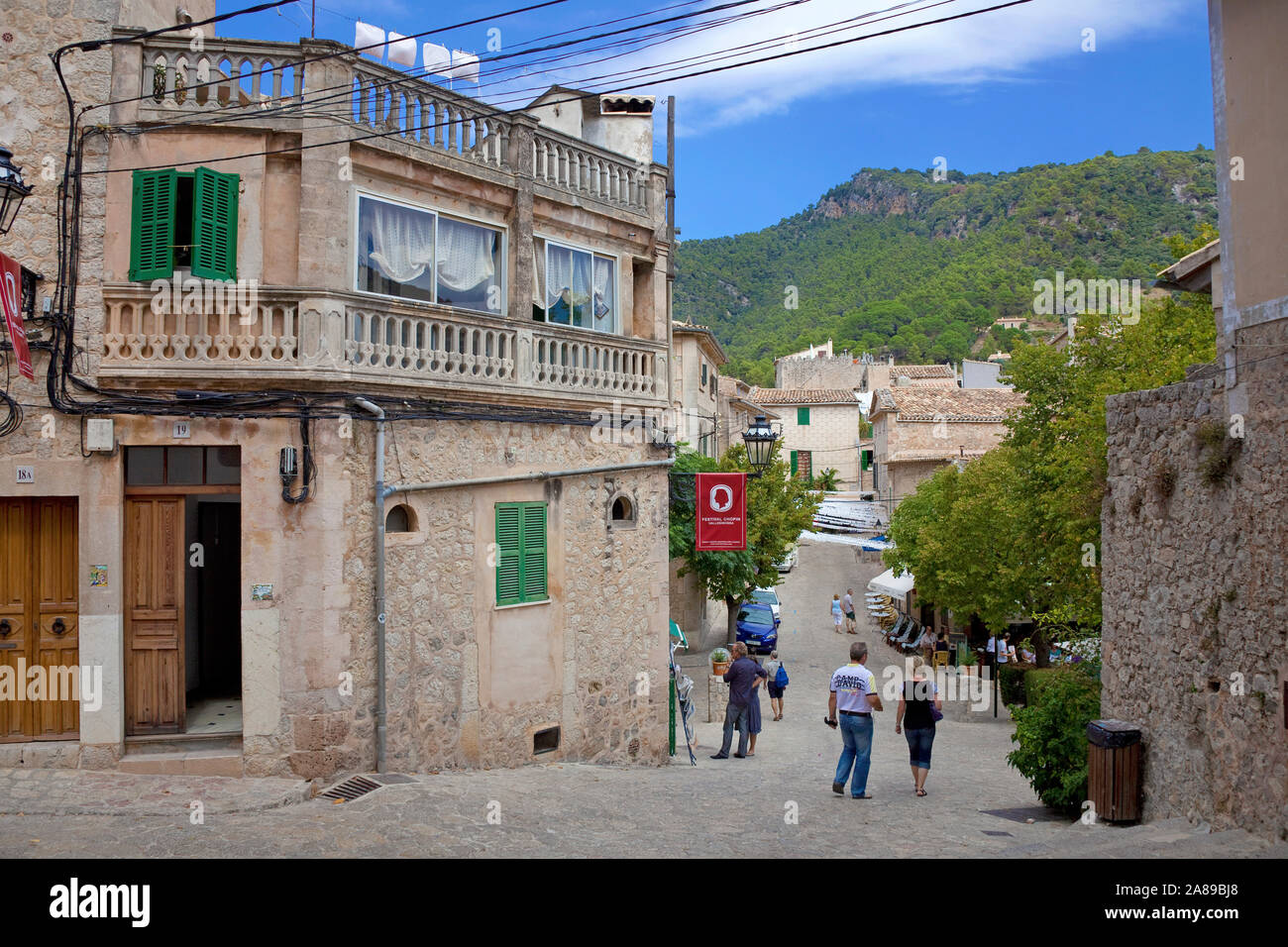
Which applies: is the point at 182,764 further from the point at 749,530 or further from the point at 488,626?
the point at 749,530

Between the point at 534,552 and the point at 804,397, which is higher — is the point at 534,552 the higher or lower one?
the lower one

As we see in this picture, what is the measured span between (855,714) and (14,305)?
9.57 m

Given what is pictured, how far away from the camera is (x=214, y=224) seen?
35.1 ft

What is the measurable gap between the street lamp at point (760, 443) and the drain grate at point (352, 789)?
9549 millimetres

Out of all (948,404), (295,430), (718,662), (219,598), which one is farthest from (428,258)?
(948,404)

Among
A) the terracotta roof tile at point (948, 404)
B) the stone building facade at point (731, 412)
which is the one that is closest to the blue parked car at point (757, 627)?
the stone building facade at point (731, 412)

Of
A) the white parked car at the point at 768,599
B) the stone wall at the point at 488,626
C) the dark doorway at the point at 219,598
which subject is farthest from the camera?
the white parked car at the point at 768,599

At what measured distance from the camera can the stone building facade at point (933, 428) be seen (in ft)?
171

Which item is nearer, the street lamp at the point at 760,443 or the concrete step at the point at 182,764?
the concrete step at the point at 182,764

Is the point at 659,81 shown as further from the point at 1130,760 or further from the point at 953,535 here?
the point at 953,535

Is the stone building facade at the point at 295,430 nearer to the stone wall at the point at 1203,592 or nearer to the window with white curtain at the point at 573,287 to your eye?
the window with white curtain at the point at 573,287

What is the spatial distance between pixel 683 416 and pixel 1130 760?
3332cm

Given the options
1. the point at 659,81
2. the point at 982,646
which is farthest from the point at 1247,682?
the point at 982,646

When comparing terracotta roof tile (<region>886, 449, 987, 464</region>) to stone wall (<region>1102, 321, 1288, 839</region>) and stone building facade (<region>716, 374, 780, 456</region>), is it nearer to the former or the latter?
stone building facade (<region>716, 374, 780, 456</region>)
